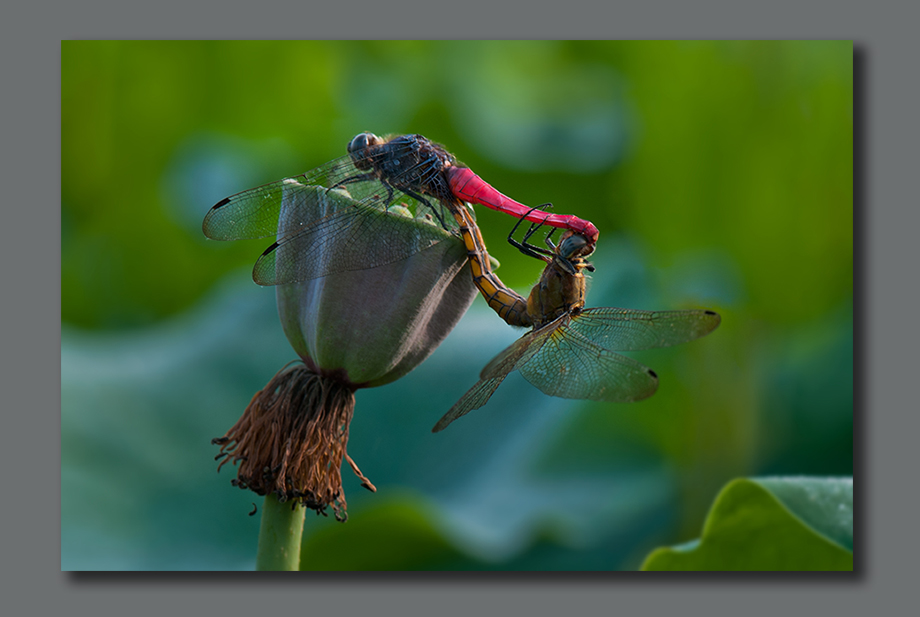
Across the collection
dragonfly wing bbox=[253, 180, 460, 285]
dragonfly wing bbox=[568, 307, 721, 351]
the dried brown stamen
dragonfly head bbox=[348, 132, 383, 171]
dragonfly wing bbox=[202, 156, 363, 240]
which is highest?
dragonfly head bbox=[348, 132, 383, 171]

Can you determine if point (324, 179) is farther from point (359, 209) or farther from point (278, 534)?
point (278, 534)

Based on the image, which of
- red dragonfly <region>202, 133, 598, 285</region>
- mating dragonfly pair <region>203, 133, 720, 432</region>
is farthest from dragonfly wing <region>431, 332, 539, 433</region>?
red dragonfly <region>202, 133, 598, 285</region>

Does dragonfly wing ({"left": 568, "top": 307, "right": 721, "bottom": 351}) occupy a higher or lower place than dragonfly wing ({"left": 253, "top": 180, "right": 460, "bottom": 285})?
lower

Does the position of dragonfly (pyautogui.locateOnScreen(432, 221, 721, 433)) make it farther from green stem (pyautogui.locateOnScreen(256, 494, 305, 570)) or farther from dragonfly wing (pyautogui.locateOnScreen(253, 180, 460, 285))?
green stem (pyautogui.locateOnScreen(256, 494, 305, 570))

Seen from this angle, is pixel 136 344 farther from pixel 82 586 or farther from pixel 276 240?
pixel 276 240

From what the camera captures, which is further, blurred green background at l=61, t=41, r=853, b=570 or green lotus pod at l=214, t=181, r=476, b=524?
blurred green background at l=61, t=41, r=853, b=570

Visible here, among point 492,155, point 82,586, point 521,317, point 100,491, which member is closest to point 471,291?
point 521,317

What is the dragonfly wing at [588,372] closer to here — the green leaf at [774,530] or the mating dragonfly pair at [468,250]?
the mating dragonfly pair at [468,250]
